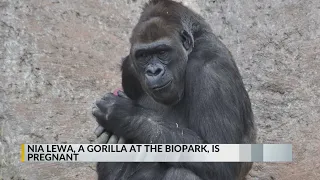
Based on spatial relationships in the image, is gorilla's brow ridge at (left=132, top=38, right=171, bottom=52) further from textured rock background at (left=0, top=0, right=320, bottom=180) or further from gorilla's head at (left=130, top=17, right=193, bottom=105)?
textured rock background at (left=0, top=0, right=320, bottom=180)

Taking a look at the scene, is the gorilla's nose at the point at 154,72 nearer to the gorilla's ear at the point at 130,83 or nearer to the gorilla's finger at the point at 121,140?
the gorilla's finger at the point at 121,140

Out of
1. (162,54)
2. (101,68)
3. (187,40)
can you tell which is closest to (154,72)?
(162,54)

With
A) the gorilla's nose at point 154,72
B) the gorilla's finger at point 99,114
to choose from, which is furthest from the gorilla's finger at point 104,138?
the gorilla's nose at point 154,72

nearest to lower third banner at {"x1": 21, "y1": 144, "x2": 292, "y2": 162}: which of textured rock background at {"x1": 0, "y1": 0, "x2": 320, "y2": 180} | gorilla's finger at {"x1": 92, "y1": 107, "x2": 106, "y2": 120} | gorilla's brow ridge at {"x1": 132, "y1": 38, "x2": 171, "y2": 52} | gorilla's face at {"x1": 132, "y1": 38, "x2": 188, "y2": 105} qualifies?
gorilla's finger at {"x1": 92, "y1": 107, "x2": 106, "y2": 120}

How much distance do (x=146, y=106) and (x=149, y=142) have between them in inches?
26.1

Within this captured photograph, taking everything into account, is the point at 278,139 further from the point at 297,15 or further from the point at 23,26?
the point at 23,26

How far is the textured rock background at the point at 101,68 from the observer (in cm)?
646

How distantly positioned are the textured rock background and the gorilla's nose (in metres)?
1.87

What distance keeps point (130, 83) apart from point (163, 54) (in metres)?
0.68

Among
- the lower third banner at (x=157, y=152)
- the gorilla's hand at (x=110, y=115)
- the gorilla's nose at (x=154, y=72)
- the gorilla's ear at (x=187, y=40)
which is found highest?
the gorilla's ear at (x=187, y=40)

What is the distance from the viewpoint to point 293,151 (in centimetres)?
661

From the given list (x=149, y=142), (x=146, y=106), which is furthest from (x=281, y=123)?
(x=149, y=142)

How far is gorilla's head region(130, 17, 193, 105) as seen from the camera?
196 inches

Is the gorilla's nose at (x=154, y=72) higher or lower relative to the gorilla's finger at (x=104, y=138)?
higher
